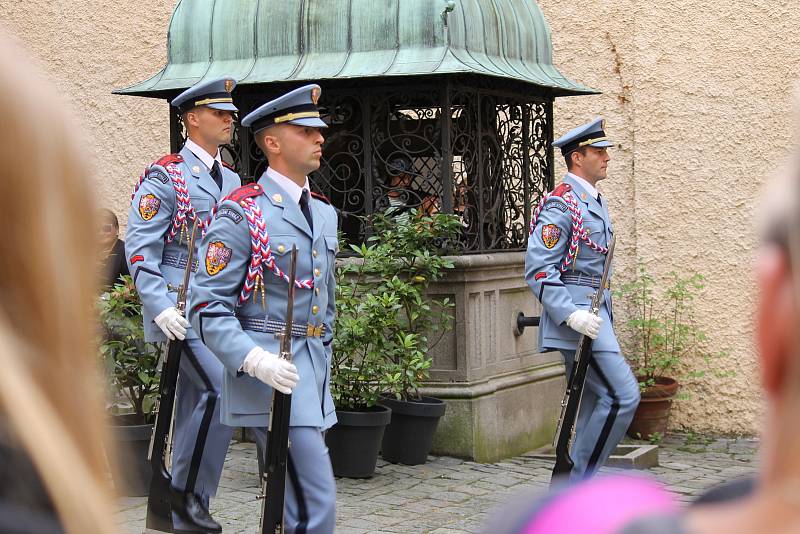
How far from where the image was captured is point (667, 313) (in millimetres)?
8109

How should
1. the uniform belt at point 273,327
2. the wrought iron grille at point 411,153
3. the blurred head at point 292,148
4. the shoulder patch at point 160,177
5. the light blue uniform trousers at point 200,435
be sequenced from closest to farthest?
1. the uniform belt at point 273,327
2. the blurred head at point 292,148
3. the light blue uniform trousers at point 200,435
4. the shoulder patch at point 160,177
5. the wrought iron grille at point 411,153

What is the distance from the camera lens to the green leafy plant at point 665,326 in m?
7.96

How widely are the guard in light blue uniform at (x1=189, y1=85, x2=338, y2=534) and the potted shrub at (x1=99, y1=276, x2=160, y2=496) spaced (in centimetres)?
191

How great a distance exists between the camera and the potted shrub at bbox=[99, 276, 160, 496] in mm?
6398

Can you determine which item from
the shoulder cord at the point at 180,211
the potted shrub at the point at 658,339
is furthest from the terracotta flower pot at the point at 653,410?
the shoulder cord at the point at 180,211

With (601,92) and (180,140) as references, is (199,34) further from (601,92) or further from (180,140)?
(601,92)

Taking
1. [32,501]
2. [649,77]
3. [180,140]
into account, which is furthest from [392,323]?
[32,501]

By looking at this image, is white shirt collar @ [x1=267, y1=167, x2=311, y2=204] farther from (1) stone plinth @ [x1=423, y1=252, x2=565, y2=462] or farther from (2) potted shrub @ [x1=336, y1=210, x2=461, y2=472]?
(1) stone plinth @ [x1=423, y1=252, x2=565, y2=462]

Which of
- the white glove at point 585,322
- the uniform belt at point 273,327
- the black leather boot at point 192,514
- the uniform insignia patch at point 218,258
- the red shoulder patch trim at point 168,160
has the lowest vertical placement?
the black leather boot at point 192,514

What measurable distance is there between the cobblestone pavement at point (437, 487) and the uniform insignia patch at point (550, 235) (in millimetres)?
1283

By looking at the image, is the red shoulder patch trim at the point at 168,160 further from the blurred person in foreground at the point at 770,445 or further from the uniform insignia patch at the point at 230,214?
the blurred person in foreground at the point at 770,445

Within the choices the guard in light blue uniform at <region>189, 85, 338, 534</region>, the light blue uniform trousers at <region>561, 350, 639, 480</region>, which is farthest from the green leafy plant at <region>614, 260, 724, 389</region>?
the guard in light blue uniform at <region>189, 85, 338, 534</region>

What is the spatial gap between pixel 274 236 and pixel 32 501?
3572 mm

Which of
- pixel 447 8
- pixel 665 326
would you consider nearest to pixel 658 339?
pixel 665 326
